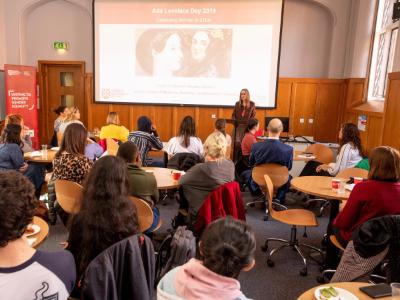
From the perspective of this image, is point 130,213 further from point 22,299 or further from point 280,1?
point 280,1

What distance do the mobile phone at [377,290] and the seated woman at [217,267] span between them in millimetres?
664

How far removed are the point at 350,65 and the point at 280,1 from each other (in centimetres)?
210

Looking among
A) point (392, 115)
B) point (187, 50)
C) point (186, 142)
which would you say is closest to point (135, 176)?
point (186, 142)

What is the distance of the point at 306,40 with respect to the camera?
812cm

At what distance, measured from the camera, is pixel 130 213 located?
6.30ft

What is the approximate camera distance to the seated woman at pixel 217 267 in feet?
3.99

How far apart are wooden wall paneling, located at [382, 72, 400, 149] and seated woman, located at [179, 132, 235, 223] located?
3061 mm

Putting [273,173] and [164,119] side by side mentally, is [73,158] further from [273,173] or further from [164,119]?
[164,119]

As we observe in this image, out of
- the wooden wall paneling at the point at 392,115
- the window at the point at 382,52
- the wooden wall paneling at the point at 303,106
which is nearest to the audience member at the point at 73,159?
the wooden wall paneling at the point at 392,115

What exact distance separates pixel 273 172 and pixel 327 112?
15.0 feet

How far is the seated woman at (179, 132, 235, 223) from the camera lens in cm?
295

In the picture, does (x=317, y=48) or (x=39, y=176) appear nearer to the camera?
(x=39, y=176)

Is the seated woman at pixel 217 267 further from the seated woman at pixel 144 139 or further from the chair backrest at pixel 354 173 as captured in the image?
the seated woman at pixel 144 139

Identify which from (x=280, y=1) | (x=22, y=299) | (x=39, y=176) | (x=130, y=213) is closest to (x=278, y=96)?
(x=280, y=1)
